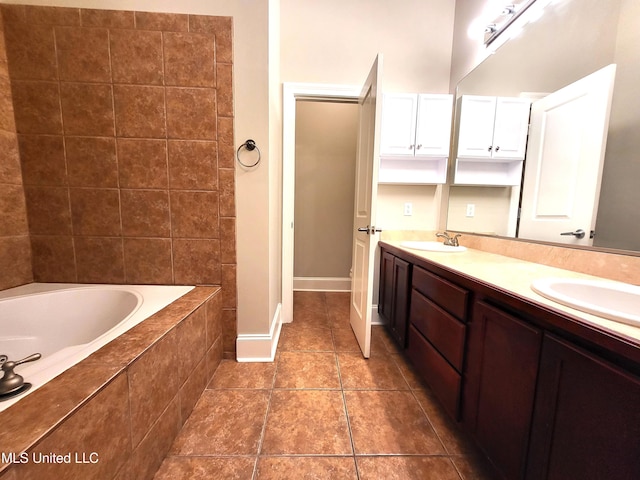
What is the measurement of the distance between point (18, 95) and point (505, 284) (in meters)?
2.64

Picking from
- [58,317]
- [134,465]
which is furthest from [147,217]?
[134,465]

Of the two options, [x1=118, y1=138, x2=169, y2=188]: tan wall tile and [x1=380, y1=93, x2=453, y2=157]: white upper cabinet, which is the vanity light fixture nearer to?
[x1=380, y1=93, x2=453, y2=157]: white upper cabinet

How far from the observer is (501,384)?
2.55ft

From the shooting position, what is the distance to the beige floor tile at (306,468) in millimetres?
895

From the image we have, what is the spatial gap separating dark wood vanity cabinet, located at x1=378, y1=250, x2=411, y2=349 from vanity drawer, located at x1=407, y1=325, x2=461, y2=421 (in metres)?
0.13

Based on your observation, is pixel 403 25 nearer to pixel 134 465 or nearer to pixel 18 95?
pixel 18 95

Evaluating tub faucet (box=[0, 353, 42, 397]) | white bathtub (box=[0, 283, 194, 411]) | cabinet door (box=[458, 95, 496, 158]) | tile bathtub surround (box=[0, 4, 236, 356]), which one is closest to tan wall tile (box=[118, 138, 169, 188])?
tile bathtub surround (box=[0, 4, 236, 356])

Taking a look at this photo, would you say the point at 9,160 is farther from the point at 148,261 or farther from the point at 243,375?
the point at 243,375

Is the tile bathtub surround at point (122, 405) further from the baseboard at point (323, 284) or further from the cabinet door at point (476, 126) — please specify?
the cabinet door at point (476, 126)

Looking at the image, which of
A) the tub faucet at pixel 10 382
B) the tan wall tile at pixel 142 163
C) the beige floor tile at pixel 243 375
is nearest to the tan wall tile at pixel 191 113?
the tan wall tile at pixel 142 163

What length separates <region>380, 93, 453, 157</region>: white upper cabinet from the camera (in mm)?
1814

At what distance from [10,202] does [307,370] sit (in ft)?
6.62

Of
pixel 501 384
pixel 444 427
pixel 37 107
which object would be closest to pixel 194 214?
pixel 37 107

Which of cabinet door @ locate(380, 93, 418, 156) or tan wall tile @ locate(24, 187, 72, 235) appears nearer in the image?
tan wall tile @ locate(24, 187, 72, 235)
